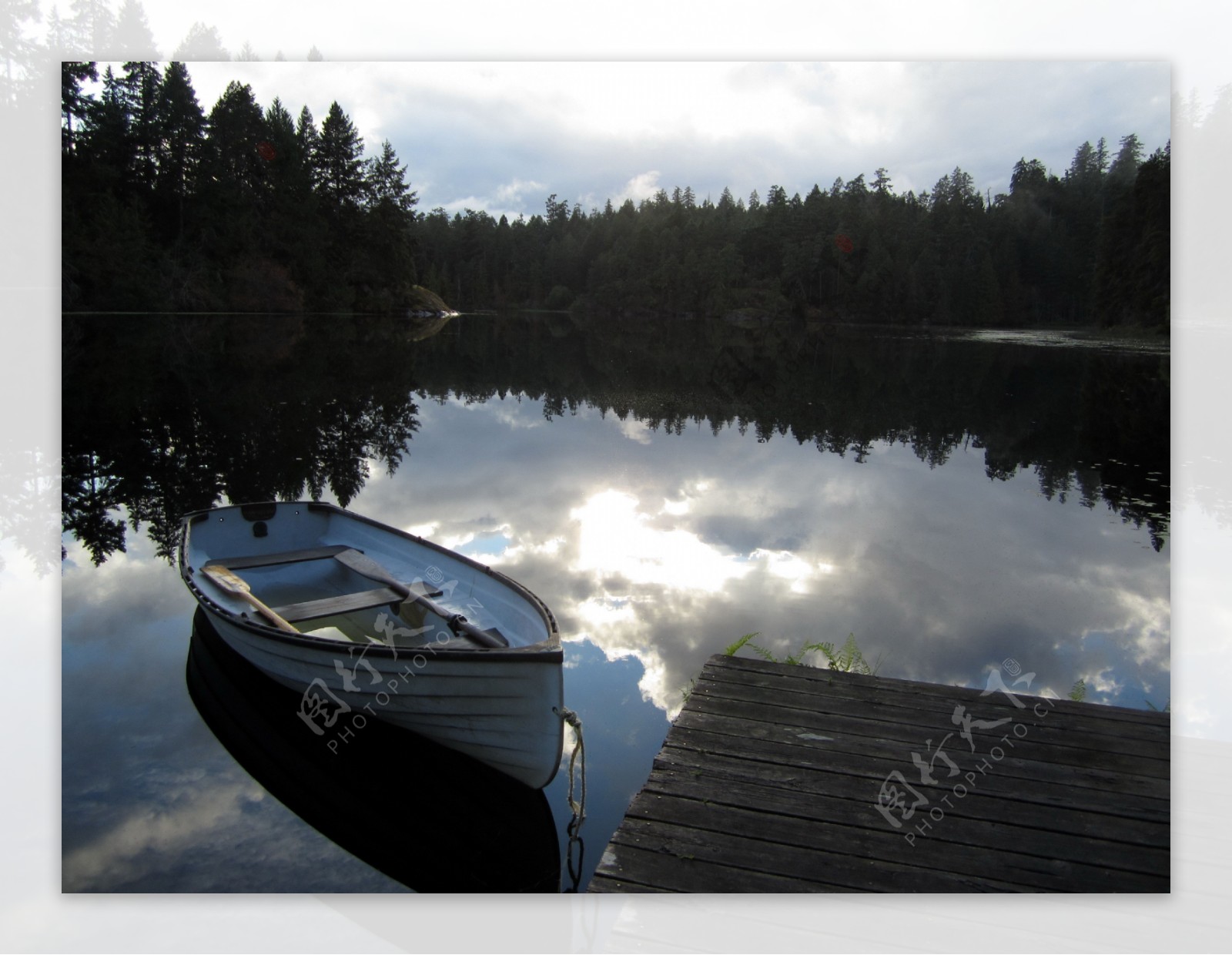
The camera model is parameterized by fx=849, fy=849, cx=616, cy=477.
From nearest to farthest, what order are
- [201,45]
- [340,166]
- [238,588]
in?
[201,45]
[238,588]
[340,166]

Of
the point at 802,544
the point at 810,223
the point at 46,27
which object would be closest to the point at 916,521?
the point at 802,544

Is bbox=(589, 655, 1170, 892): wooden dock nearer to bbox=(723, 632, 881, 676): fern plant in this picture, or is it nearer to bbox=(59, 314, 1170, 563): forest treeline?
bbox=(723, 632, 881, 676): fern plant

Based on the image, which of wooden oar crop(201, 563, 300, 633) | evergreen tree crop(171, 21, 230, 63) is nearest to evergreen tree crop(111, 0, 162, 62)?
evergreen tree crop(171, 21, 230, 63)

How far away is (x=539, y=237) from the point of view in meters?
53.3

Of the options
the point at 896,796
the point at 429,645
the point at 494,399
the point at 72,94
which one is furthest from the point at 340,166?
the point at 896,796

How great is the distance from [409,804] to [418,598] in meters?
1.14

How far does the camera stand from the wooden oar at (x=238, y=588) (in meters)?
4.07

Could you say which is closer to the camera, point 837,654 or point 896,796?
point 896,796

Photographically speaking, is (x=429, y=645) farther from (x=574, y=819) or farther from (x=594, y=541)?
(x=594, y=541)

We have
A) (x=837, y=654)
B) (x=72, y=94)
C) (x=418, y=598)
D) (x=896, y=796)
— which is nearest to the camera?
(x=896, y=796)

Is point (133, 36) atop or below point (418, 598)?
atop

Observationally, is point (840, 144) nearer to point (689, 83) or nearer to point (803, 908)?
point (689, 83)

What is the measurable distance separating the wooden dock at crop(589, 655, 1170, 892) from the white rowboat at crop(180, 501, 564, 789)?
0.71 meters

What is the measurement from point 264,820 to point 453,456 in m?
8.24
